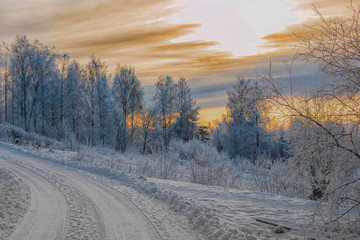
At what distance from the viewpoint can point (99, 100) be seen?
1748 inches

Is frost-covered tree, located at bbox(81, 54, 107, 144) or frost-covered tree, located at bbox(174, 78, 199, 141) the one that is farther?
frost-covered tree, located at bbox(174, 78, 199, 141)

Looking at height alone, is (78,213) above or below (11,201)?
below

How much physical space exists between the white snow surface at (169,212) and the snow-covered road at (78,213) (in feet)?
0.06

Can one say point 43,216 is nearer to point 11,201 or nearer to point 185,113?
point 11,201

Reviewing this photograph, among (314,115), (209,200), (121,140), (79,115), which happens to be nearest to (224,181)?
(209,200)

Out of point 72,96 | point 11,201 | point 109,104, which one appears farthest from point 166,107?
point 11,201

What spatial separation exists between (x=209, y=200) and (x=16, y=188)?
6.08 m

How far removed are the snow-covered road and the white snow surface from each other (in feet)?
0.06

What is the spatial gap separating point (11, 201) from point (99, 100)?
3709 centimetres

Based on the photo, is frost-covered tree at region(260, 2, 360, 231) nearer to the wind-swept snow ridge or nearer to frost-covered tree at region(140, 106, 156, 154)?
the wind-swept snow ridge

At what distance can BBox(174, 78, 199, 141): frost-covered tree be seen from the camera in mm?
49469

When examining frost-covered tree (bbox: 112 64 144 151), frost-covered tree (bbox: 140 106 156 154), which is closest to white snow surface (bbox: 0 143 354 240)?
frost-covered tree (bbox: 112 64 144 151)

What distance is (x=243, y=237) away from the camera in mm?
5902

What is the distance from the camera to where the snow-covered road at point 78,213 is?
6.14 m
